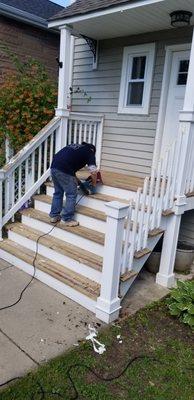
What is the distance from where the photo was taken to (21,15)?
7.91 metres

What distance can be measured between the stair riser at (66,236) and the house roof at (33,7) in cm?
495

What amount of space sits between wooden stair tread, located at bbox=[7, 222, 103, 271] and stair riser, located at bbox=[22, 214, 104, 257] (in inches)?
2.0

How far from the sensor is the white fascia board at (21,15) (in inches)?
298

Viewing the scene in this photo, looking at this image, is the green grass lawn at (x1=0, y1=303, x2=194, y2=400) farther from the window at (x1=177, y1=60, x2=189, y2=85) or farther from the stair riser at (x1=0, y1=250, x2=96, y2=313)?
the window at (x1=177, y1=60, x2=189, y2=85)

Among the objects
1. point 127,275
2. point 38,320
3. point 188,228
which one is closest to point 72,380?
point 38,320

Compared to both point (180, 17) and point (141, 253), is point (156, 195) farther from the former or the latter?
point (180, 17)

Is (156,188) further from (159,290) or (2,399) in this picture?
(2,399)

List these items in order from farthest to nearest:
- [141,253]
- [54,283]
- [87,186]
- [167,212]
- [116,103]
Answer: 1. [116,103]
2. [87,186]
3. [167,212]
4. [54,283]
5. [141,253]

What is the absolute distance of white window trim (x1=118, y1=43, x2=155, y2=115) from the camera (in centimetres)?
604

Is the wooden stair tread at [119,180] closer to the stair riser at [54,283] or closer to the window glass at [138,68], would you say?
the stair riser at [54,283]

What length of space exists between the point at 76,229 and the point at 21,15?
5653 millimetres

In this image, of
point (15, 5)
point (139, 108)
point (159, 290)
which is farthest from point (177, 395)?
point (15, 5)

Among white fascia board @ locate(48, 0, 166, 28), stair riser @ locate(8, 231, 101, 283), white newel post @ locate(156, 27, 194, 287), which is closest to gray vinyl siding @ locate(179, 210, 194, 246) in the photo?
white newel post @ locate(156, 27, 194, 287)

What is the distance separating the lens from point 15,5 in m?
8.14
